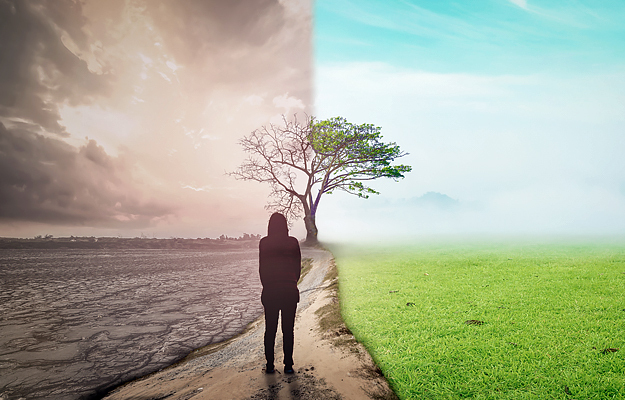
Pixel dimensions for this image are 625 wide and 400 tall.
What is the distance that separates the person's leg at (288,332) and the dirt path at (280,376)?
8.9 inches

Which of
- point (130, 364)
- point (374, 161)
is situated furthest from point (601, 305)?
point (374, 161)

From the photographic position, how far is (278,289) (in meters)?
4.80

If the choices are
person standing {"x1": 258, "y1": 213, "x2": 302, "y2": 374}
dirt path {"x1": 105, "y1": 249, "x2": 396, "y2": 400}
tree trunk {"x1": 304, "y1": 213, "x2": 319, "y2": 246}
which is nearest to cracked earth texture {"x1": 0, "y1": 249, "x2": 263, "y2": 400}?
dirt path {"x1": 105, "y1": 249, "x2": 396, "y2": 400}

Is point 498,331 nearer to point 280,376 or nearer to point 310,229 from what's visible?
point 280,376

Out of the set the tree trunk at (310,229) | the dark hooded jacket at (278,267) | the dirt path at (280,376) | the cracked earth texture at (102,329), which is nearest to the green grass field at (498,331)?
the dirt path at (280,376)

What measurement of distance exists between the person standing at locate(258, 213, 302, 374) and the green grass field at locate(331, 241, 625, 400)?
1.55 m

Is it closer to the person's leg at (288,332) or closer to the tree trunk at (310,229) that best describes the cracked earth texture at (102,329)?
the person's leg at (288,332)

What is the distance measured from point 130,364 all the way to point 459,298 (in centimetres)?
759

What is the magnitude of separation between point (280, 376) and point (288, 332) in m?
0.61

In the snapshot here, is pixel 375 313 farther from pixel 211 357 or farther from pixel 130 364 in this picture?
pixel 130 364

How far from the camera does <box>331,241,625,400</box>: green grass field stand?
13.7ft

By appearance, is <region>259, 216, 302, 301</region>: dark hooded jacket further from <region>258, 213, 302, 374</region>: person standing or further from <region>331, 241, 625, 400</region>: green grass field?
<region>331, 241, 625, 400</region>: green grass field

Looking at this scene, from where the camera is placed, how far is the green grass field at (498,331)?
4.17m

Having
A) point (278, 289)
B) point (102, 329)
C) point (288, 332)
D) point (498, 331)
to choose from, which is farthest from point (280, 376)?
point (102, 329)
